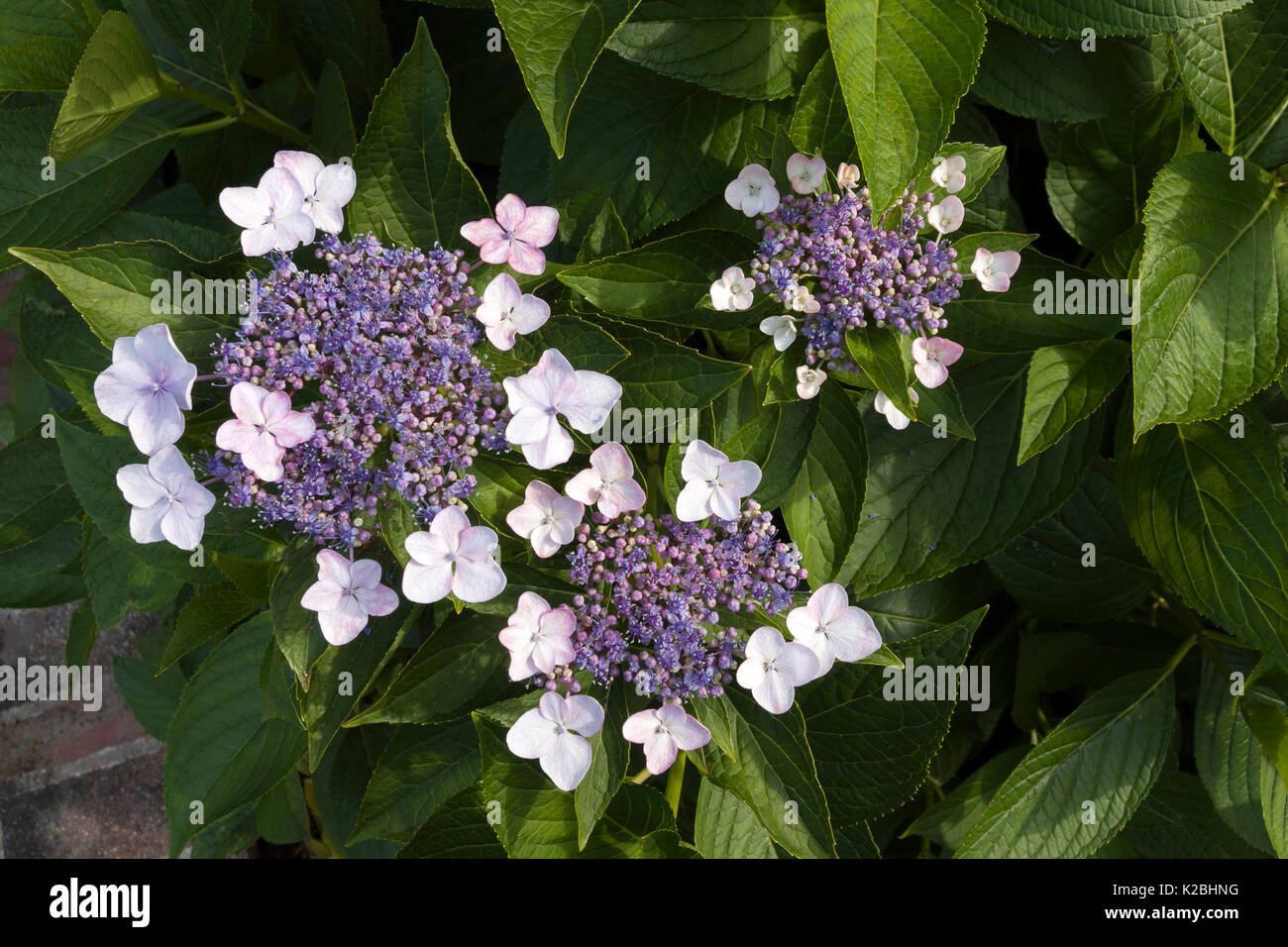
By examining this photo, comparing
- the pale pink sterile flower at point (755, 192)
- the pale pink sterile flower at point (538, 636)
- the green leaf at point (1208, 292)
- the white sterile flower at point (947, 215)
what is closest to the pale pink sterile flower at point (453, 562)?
the pale pink sterile flower at point (538, 636)

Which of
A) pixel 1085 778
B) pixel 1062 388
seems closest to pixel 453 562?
pixel 1062 388

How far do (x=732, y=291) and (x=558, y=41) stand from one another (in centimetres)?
33

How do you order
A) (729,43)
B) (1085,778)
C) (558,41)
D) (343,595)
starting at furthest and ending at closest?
(1085,778) < (729,43) < (343,595) < (558,41)

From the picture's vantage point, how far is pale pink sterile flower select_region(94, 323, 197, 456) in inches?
38.6

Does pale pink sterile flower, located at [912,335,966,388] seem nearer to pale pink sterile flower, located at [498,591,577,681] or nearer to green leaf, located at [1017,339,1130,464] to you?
green leaf, located at [1017,339,1130,464]

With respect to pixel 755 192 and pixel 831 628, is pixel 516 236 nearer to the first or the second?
pixel 755 192

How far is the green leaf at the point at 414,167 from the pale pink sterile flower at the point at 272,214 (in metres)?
0.11

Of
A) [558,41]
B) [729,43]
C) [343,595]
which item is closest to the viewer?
[558,41]

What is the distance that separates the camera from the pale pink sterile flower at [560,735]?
107 centimetres

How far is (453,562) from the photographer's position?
1.02 m

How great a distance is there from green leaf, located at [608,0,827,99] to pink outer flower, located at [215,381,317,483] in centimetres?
60

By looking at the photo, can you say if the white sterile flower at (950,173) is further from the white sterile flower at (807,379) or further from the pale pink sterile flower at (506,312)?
the pale pink sterile flower at (506,312)
